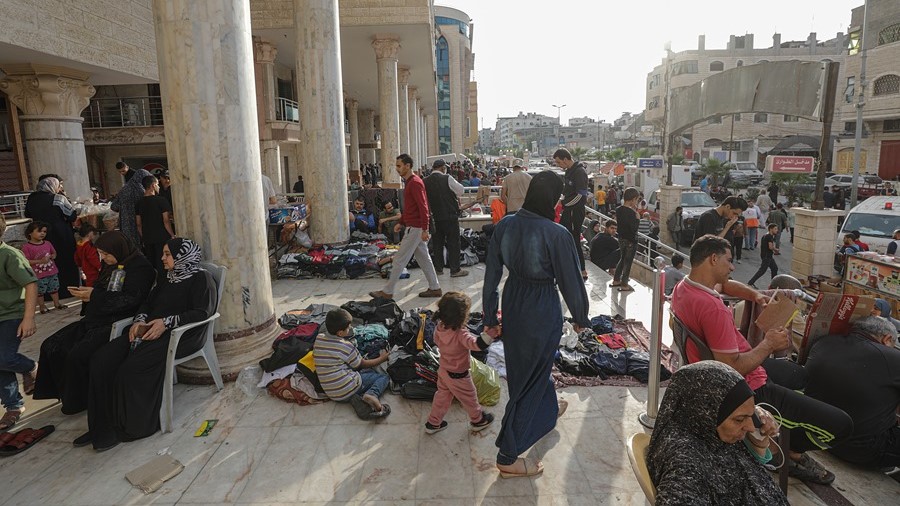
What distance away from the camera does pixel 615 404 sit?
429cm

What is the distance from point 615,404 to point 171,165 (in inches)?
166

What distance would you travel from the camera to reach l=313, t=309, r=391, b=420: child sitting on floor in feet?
13.4

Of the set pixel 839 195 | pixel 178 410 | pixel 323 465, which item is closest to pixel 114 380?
pixel 178 410

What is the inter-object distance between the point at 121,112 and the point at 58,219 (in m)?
16.7

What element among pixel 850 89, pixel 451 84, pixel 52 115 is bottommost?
pixel 52 115

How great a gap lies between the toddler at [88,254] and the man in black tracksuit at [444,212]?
14.5 feet

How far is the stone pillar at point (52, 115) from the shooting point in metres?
10.2

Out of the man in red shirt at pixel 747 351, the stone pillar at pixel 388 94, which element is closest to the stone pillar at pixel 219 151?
the man in red shirt at pixel 747 351

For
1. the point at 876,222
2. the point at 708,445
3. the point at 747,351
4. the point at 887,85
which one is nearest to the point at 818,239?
the point at 876,222

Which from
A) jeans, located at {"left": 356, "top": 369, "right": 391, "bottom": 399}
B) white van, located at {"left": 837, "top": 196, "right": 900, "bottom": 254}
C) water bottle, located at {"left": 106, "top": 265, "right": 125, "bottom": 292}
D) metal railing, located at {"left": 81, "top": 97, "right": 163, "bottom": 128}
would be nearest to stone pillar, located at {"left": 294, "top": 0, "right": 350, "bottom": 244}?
water bottle, located at {"left": 106, "top": 265, "right": 125, "bottom": 292}

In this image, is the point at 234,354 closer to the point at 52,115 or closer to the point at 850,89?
the point at 52,115

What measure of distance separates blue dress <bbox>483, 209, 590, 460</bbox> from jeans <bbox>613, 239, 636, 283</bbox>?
186 inches

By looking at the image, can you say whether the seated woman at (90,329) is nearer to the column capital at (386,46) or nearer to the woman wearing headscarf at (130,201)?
the woman wearing headscarf at (130,201)

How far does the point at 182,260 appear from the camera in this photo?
4.30 meters
